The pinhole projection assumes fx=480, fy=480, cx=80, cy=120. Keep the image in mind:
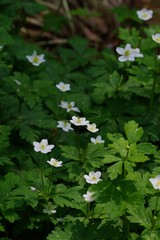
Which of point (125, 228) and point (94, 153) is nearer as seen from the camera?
point (125, 228)

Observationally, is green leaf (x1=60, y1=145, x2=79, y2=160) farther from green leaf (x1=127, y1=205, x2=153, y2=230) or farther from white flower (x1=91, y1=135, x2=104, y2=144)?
green leaf (x1=127, y1=205, x2=153, y2=230)

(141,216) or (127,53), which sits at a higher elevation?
(127,53)

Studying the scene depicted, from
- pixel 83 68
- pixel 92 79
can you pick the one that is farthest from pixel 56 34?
pixel 92 79

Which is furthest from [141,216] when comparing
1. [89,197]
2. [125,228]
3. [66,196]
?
[66,196]

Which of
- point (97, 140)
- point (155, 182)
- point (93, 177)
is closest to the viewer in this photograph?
point (155, 182)

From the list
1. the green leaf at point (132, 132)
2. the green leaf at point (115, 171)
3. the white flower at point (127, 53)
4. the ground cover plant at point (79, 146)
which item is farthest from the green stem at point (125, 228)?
the white flower at point (127, 53)

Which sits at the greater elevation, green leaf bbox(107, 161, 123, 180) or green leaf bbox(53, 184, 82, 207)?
green leaf bbox(107, 161, 123, 180)

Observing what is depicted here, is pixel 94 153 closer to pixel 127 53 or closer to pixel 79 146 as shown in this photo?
pixel 79 146

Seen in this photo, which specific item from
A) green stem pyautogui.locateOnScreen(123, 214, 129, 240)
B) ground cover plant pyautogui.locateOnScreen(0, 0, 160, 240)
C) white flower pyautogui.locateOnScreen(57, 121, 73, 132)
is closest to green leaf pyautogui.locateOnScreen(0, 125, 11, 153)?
ground cover plant pyautogui.locateOnScreen(0, 0, 160, 240)

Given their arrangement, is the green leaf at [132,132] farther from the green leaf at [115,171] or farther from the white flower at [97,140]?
the white flower at [97,140]

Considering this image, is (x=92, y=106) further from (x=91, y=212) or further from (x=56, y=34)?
(x=56, y=34)
